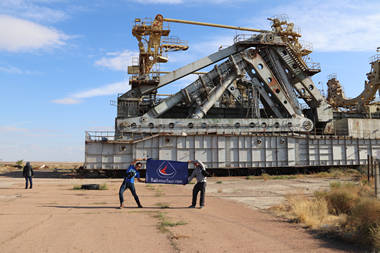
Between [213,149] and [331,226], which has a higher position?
[213,149]

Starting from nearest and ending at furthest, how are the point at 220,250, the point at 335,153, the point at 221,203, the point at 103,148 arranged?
the point at 220,250, the point at 221,203, the point at 103,148, the point at 335,153

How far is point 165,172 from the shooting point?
13.0 meters

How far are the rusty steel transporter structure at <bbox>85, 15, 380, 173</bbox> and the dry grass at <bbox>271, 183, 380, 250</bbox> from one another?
17466 millimetres

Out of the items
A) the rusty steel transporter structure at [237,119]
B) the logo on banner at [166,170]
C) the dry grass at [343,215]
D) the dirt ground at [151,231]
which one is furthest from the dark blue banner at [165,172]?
the rusty steel transporter structure at [237,119]

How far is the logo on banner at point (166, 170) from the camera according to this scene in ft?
42.4

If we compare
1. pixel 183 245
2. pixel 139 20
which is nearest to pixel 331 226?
pixel 183 245

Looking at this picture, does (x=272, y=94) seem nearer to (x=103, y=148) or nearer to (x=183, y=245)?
(x=103, y=148)

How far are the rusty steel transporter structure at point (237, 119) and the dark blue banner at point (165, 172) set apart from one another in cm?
1333

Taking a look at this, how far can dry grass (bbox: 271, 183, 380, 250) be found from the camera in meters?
5.72

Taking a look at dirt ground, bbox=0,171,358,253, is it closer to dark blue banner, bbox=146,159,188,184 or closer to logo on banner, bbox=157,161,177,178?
Result: dark blue banner, bbox=146,159,188,184

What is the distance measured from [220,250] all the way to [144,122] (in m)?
22.9

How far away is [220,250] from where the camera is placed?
554 cm

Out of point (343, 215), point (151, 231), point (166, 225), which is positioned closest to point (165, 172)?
point (166, 225)

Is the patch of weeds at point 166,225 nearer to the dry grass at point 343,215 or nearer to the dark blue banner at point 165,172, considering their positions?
the dry grass at point 343,215
